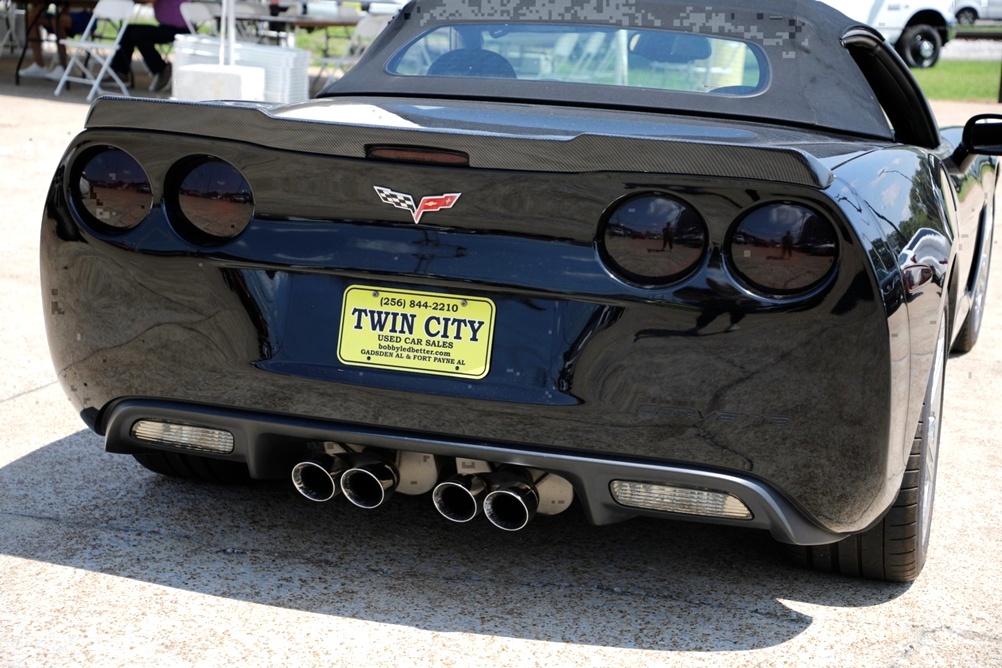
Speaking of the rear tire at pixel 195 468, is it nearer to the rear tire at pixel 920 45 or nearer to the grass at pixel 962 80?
the grass at pixel 962 80

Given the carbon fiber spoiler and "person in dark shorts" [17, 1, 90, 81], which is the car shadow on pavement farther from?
"person in dark shorts" [17, 1, 90, 81]

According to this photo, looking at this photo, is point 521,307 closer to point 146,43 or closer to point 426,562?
point 426,562

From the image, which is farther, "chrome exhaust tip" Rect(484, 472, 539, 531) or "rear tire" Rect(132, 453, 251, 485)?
"rear tire" Rect(132, 453, 251, 485)

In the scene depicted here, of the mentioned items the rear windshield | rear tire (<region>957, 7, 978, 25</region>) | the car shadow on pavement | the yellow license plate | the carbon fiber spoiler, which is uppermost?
rear tire (<region>957, 7, 978, 25</region>)

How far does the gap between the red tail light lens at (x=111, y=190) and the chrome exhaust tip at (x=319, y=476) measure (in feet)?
2.18

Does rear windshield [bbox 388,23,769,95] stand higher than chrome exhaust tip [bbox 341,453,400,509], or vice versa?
rear windshield [bbox 388,23,769,95]

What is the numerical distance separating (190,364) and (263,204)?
397mm

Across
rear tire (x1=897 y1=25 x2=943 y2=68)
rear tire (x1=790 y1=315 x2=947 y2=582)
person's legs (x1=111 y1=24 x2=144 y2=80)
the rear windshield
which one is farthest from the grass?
rear tire (x1=790 y1=315 x2=947 y2=582)

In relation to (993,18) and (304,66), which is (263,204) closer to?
(304,66)

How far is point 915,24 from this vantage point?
25.9 metres

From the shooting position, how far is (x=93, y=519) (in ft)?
10.7

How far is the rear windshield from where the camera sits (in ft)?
11.0

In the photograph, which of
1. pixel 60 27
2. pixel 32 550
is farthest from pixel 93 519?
pixel 60 27

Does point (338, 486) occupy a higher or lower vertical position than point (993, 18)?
lower
